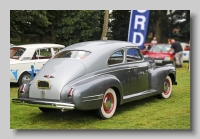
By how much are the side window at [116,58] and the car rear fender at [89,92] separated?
0.45 metres

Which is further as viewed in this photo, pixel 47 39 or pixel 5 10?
pixel 47 39

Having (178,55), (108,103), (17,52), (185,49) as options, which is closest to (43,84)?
(108,103)

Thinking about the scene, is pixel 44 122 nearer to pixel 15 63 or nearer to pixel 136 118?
pixel 136 118

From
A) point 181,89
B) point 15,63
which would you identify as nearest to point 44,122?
point 15,63

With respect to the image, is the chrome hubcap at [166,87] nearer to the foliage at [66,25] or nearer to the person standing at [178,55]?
the foliage at [66,25]

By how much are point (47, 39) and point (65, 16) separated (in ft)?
3.01

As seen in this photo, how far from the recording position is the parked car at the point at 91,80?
18.3 feet

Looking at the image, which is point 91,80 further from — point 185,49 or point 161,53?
point 161,53

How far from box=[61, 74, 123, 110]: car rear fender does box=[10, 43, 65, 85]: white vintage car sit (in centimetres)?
211

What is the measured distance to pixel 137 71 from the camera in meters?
6.85

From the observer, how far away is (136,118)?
20.4ft

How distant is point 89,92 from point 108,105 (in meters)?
0.69

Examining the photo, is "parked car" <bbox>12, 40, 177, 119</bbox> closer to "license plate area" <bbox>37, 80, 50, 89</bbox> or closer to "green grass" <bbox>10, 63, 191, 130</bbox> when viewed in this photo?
"license plate area" <bbox>37, 80, 50, 89</bbox>

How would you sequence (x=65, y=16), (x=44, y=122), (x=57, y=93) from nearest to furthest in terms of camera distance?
(x=57, y=93)
(x=44, y=122)
(x=65, y=16)
